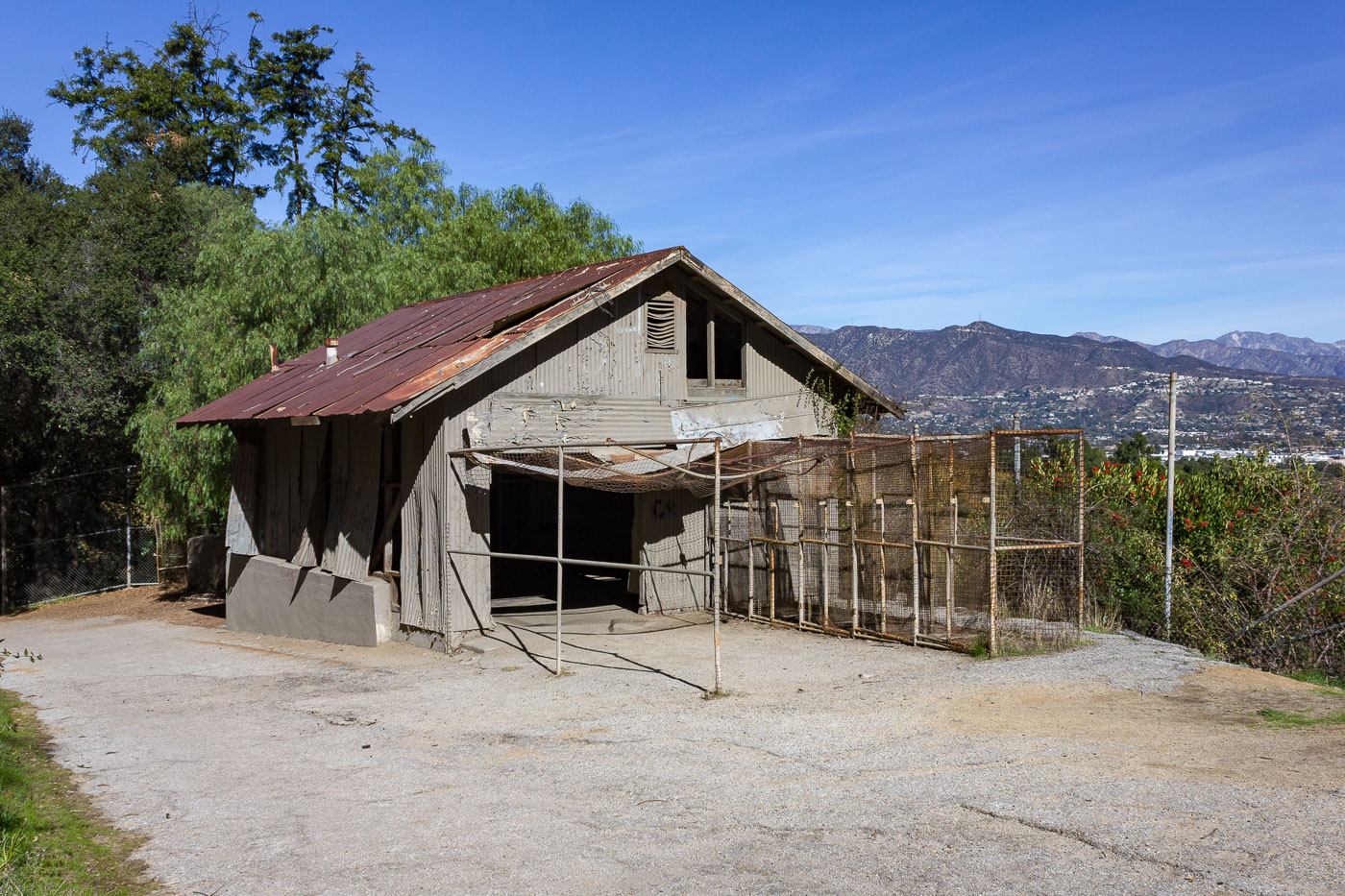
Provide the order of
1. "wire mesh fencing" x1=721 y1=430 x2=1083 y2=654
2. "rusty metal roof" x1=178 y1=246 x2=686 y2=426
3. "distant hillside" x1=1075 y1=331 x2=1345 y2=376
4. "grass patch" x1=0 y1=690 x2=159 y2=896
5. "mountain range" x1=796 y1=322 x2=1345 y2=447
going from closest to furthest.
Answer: "grass patch" x1=0 y1=690 x2=159 y2=896
"wire mesh fencing" x1=721 y1=430 x2=1083 y2=654
"rusty metal roof" x1=178 y1=246 x2=686 y2=426
"mountain range" x1=796 y1=322 x2=1345 y2=447
"distant hillside" x1=1075 y1=331 x2=1345 y2=376

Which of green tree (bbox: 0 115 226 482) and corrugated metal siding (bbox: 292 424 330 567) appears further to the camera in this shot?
green tree (bbox: 0 115 226 482)

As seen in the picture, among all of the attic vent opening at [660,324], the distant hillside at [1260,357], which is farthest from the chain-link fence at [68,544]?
the distant hillside at [1260,357]

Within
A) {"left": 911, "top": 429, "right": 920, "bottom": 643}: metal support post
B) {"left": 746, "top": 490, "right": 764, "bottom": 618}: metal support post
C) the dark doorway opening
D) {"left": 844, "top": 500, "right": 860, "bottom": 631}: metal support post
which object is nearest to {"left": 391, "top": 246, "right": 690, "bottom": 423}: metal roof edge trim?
{"left": 746, "top": 490, "right": 764, "bottom": 618}: metal support post

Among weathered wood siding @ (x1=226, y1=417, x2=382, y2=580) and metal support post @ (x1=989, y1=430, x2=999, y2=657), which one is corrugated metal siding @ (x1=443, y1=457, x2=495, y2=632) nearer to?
weathered wood siding @ (x1=226, y1=417, x2=382, y2=580)

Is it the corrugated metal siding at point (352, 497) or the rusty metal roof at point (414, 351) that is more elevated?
the rusty metal roof at point (414, 351)

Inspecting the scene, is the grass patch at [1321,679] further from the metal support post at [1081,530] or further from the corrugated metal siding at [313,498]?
the corrugated metal siding at [313,498]

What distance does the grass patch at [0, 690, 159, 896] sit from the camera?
537cm

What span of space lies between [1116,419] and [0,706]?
50.8 m

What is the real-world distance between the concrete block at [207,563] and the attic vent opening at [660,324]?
1288 cm

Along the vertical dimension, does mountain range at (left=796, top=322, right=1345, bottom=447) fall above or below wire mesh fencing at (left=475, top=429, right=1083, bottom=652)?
above

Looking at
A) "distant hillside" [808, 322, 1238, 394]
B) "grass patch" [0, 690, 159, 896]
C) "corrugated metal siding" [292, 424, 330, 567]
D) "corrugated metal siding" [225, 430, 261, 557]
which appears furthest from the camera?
"distant hillside" [808, 322, 1238, 394]

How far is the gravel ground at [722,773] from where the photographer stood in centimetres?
570

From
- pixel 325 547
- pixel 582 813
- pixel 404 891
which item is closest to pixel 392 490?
pixel 325 547

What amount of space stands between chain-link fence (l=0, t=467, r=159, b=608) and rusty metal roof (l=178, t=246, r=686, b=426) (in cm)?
733
